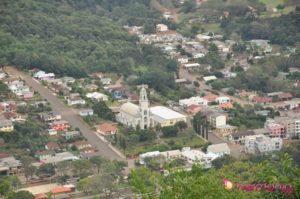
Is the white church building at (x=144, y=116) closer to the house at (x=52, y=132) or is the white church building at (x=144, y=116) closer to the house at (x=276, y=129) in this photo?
the house at (x=52, y=132)

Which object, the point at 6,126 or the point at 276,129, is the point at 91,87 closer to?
the point at 6,126

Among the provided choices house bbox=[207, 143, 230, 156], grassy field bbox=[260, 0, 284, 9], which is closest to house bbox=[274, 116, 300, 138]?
house bbox=[207, 143, 230, 156]

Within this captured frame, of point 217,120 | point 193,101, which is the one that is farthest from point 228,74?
point 217,120

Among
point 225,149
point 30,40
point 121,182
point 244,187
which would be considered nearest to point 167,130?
point 225,149

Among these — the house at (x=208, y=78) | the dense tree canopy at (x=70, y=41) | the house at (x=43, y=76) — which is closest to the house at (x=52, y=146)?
the house at (x=43, y=76)

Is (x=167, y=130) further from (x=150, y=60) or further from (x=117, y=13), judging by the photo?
(x=117, y=13)
